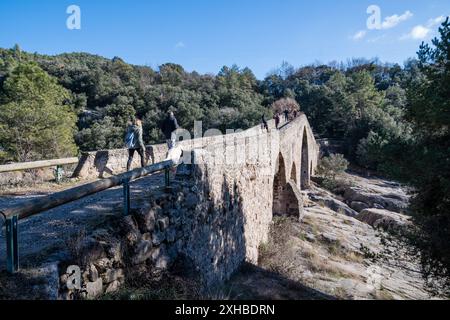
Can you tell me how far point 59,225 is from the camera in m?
4.23

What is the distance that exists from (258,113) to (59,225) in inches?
1370

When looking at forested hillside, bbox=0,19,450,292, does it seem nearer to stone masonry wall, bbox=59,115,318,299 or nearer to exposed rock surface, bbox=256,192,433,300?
exposed rock surface, bbox=256,192,433,300

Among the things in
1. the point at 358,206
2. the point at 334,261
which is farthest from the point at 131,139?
the point at 358,206

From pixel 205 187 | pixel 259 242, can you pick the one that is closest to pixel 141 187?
pixel 205 187

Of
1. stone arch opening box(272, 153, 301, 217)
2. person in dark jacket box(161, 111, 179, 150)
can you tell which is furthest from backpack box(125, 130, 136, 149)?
stone arch opening box(272, 153, 301, 217)

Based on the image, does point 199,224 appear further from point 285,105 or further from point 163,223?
point 285,105

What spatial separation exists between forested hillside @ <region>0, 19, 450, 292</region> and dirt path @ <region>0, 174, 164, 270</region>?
514 cm

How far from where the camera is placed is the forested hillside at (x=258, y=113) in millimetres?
6332

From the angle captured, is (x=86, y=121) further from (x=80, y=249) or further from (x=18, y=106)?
(x=80, y=249)

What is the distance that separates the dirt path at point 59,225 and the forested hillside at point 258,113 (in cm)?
514

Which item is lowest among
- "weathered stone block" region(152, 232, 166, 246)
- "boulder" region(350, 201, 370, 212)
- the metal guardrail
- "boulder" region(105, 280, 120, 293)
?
"boulder" region(350, 201, 370, 212)

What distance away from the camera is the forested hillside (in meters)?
6.33

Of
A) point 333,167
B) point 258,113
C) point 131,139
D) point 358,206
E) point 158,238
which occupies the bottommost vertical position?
point 358,206
